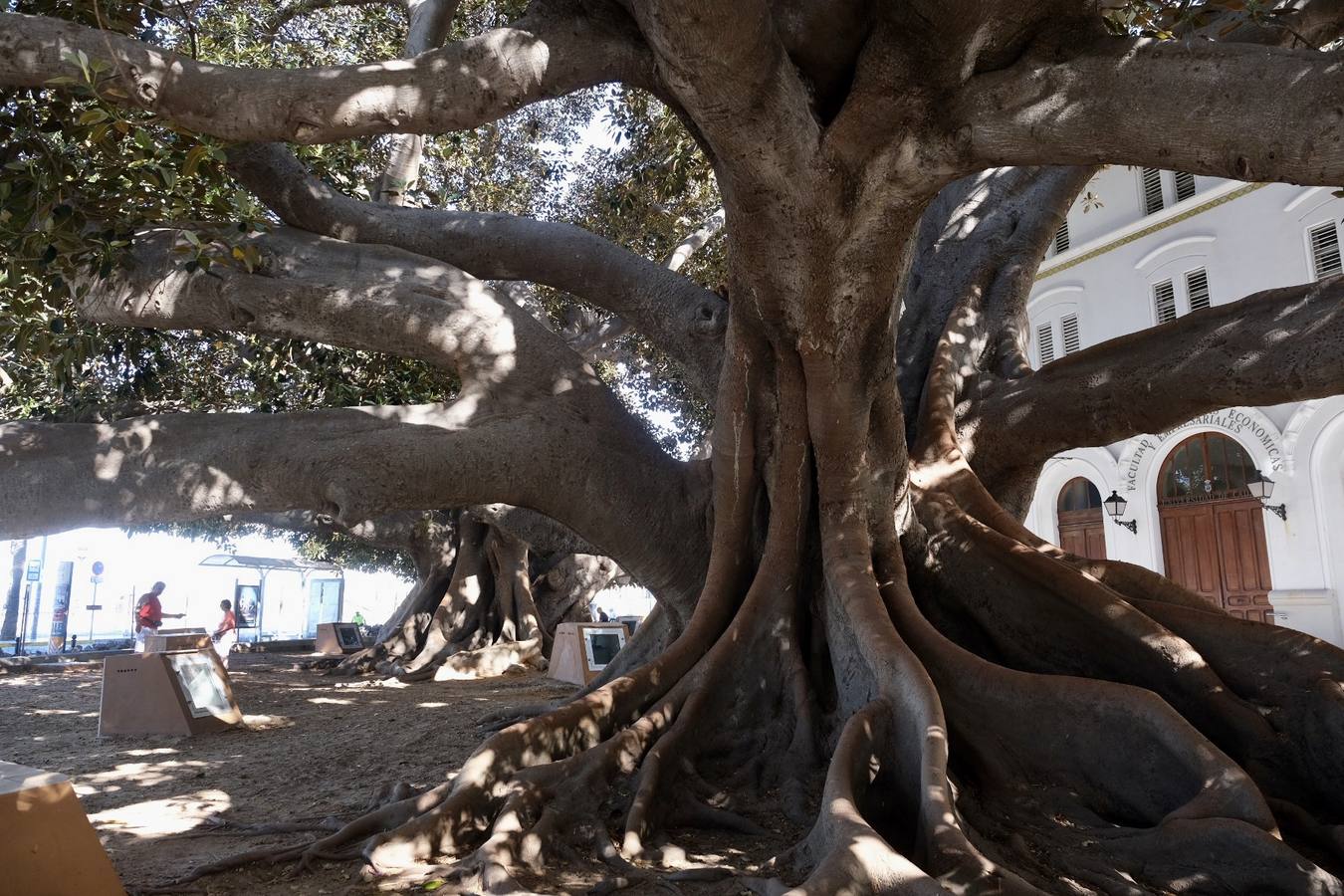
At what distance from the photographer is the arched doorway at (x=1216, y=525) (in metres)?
15.8

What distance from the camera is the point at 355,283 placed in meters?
5.44

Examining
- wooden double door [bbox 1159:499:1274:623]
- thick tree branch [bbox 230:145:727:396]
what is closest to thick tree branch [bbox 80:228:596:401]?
thick tree branch [bbox 230:145:727:396]

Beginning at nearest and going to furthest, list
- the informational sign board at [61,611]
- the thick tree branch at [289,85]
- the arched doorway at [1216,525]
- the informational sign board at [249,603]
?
the thick tree branch at [289,85] → the arched doorway at [1216,525] → the informational sign board at [61,611] → the informational sign board at [249,603]

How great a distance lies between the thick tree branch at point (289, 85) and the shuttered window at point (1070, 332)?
1733cm

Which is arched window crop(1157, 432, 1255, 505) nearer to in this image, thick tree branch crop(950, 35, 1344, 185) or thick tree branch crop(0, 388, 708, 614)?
thick tree branch crop(0, 388, 708, 614)

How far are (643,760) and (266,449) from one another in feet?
7.99

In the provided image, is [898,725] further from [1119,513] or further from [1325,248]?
[1119,513]

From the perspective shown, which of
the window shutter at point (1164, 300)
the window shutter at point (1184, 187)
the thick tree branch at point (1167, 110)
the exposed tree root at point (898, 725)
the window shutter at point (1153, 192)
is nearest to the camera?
the thick tree branch at point (1167, 110)

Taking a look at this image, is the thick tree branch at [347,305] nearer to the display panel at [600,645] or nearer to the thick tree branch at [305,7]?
the thick tree branch at [305,7]

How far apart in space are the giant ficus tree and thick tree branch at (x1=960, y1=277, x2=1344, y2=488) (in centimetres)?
2

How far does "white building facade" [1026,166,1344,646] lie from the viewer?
1464cm

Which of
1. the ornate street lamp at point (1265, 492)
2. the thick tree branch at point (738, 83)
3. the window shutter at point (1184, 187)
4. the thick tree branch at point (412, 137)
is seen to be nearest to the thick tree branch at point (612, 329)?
the thick tree branch at point (412, 137)

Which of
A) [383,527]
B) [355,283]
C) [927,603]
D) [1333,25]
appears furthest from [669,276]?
[383,527]

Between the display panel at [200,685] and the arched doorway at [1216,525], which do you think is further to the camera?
the arched doorway at [1216,525]
